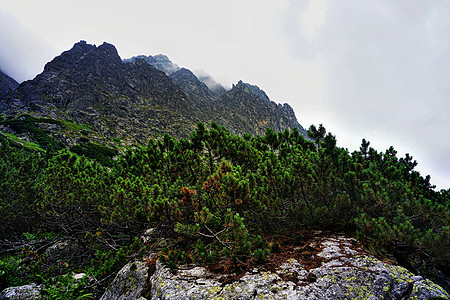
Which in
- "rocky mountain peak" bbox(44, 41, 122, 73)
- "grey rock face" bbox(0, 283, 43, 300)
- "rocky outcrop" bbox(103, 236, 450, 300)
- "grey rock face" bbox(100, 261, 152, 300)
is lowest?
"grey rock face" bbox(0, 283, 43, 300)

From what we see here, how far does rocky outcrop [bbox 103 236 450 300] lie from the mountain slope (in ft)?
185

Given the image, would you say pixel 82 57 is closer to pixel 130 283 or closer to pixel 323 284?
pixel 130 283

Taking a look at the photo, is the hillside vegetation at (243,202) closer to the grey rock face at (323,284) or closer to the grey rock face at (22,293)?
the grey rock face at (22,293)

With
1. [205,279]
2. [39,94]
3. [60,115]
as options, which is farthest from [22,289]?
[39,94]

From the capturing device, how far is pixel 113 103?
7569cm

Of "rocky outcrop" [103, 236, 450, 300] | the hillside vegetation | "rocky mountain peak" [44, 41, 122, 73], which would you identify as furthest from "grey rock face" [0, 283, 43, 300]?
"rocky mountain peak" [44, 41, 122, 73]

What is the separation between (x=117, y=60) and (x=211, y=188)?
137 meters

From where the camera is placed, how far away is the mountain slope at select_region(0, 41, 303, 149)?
60156mm

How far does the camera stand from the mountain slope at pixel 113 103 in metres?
60.2

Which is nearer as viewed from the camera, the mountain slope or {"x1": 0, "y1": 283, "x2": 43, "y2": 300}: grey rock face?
{"x1": 0, "y1": 283, "x2": 43, "y2": 300}: grey rock face

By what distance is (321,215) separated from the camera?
5570mm

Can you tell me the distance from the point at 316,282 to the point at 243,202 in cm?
232

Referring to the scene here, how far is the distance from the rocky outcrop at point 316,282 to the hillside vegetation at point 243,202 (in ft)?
1.54

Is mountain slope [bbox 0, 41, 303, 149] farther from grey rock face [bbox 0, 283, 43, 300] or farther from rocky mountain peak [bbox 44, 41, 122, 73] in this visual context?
grey rock face [bbox 0, 283, 43, 300]
